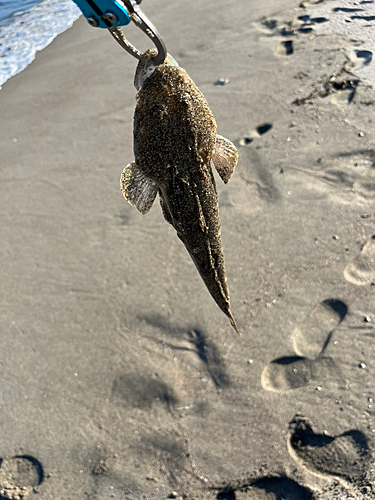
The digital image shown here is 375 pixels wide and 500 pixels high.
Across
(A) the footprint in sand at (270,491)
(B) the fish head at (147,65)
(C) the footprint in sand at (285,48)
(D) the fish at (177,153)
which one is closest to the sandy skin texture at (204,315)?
(A) the footprint in sand at (270,491)

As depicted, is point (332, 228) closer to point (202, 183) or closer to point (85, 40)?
point (202, 183)

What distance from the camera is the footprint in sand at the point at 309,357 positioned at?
12.8ft

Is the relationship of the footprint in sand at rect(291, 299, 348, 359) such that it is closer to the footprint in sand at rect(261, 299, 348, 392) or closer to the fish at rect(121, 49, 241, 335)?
the footprint in sand at rect(261, 299, 348, 392)

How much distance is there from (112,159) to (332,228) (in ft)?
11.6

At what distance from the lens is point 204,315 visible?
4.40 m

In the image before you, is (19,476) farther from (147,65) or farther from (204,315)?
(147,65)

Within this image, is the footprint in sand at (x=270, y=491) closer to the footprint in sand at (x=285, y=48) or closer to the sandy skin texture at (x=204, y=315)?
the sandy skin texture at (x=204, y=315)

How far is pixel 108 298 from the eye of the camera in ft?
15.5

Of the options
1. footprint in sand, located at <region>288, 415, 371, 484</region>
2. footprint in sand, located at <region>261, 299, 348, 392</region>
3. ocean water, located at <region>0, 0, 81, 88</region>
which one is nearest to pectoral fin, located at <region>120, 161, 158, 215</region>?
footprint in sand, located at <region>261, 299, 348, 392</region>

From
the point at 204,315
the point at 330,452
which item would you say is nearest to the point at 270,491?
the point at 330,452

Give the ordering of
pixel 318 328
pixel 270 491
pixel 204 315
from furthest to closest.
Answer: pixel 204 315
pixel 318 328
pixel 270 491

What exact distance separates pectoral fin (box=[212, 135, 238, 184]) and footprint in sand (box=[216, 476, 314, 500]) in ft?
9.71

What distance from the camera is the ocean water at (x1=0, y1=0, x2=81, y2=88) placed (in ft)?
27.8

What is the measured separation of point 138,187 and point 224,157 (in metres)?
0.56
